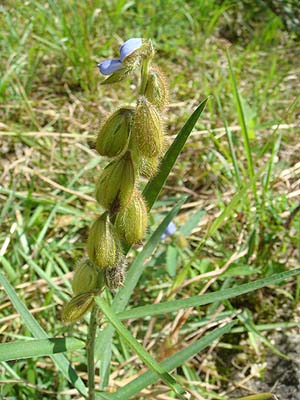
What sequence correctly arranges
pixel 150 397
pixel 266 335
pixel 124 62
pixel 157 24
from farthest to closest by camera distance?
pixel 157 24 < pixel 266 335 < pixel 150 397 < pixel 124 62

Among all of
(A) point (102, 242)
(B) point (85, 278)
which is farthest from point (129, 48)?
(B) point (85, 278)

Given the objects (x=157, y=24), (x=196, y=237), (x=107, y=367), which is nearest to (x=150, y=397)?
(x=107, y=367)

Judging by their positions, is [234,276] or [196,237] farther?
[196,237]

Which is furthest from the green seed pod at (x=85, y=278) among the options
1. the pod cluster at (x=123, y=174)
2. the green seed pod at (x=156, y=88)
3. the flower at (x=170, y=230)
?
the flower at (x=170, y=230)

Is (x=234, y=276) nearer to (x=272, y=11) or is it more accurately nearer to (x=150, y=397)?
(x=150, y=397)

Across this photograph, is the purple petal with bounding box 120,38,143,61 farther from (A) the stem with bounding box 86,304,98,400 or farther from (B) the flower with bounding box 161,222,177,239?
(B) the flower with bounding box 161,222,177,239

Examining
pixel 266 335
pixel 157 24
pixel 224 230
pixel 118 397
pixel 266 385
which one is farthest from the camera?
pixel 157 24

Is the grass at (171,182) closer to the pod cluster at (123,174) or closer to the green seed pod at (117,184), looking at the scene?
the pod cluster at (123,174)
